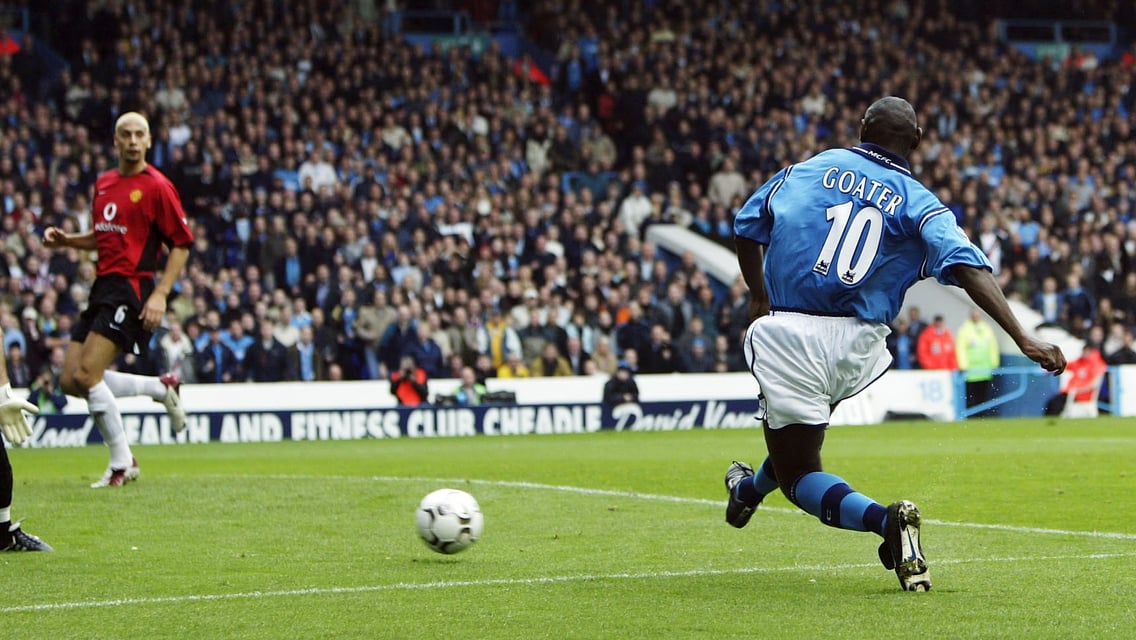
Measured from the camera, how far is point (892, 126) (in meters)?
7.07

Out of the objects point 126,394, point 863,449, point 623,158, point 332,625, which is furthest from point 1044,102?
point 332,625

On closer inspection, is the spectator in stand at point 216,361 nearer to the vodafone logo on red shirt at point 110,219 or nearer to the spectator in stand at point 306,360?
the spectator in stand at point 306,360

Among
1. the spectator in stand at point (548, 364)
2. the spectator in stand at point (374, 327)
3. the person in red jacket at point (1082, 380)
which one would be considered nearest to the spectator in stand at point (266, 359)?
the spectator in stand at point (374, 327)

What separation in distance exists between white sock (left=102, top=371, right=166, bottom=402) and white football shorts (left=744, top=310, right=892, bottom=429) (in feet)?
20.8

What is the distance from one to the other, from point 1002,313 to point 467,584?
2.51 m

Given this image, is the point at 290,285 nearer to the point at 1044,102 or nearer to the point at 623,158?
the point at 623,158

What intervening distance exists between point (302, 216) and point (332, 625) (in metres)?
19.1

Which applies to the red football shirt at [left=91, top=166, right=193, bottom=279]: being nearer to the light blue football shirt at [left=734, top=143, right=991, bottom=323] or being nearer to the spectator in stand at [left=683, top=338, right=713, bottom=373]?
the light blue football shirt at [left=734, top=143, right=991, bottom=323]

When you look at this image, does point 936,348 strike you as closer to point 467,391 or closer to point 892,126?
point 467,391

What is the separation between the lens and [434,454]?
56.9 ft

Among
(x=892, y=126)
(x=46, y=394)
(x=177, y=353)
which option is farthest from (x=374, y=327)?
(x=892, y=126)

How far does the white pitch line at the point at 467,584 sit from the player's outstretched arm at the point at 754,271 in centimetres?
116

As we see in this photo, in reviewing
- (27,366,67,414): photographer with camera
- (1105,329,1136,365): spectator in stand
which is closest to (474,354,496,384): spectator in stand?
(27,366,67,414): photographer with camera

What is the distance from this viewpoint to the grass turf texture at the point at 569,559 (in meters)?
6.08
